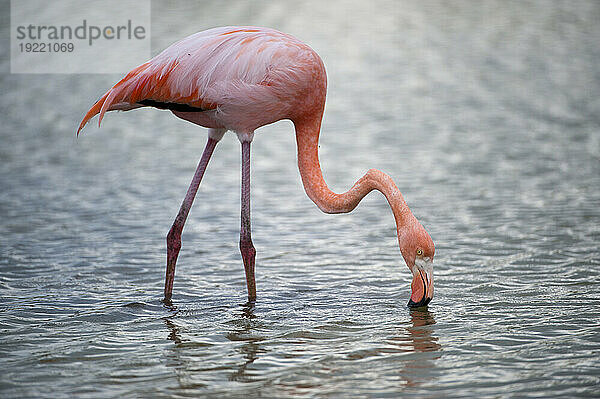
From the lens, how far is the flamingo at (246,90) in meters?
5.81

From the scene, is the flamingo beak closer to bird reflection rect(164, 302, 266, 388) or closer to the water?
the water

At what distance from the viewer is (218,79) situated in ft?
19.2

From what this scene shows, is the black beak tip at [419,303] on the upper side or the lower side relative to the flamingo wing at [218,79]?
lower

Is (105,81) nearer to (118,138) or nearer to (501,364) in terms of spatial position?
(118,138)

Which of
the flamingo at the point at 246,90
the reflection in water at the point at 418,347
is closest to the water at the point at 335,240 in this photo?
the reflection in water at the point at 418,347

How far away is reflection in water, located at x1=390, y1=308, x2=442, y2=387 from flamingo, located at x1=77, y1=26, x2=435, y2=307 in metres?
0.14

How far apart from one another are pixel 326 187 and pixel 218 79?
112 centimetres

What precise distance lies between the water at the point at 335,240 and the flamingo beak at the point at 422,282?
13cm

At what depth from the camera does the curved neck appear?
19.2 feet

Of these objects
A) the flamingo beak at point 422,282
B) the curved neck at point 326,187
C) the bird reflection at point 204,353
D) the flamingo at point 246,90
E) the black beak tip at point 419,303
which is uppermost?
the flamingo at point 246,90

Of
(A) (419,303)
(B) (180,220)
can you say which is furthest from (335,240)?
(A) (419,303)

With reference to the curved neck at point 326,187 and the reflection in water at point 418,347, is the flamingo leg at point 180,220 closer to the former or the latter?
the curved neck at point 326,187

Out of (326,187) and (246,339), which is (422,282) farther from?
(246,339)

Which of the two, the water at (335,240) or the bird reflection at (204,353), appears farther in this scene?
the water at (335,240)
